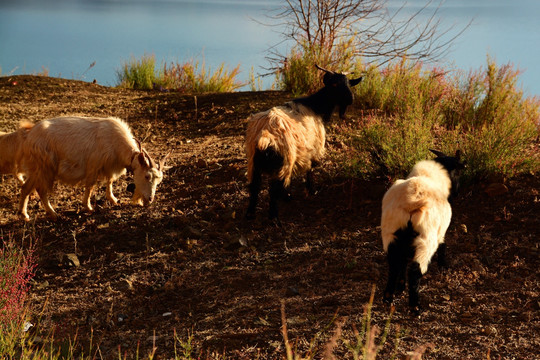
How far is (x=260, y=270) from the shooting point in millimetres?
5723

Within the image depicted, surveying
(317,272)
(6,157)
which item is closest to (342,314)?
(317,272)

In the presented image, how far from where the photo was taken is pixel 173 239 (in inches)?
253

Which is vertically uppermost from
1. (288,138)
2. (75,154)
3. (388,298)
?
(288,138)

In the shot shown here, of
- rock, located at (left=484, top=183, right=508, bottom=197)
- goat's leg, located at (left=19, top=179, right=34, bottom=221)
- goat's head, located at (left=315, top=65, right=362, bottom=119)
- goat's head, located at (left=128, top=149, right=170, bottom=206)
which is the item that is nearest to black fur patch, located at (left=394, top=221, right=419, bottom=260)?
rock, located at (left=484, top=183, right=508, bottom=197)

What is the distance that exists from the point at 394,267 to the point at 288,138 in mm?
2053

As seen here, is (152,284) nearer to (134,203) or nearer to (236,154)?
(134,203)

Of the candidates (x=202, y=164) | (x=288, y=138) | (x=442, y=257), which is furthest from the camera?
(x=202, y=164)

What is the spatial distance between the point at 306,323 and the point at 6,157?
4.72 metres

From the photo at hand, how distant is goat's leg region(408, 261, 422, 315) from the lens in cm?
465

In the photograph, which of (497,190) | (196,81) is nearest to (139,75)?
(196,81)

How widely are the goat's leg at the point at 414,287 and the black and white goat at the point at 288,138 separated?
2009mm

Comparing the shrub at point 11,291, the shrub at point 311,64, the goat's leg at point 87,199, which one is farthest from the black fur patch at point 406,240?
the shrub at point 311,64

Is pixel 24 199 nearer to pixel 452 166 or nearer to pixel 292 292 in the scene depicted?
pixel 292 292

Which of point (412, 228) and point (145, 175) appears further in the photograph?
point (145, 175)
